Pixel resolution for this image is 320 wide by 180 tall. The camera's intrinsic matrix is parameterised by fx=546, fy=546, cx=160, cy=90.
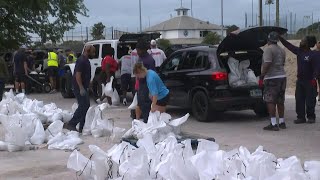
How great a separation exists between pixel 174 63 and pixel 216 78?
177 cm

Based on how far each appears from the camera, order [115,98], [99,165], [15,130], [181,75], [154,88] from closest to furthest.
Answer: [99,165], [154,88], [15,130], [181,75], [115,98]

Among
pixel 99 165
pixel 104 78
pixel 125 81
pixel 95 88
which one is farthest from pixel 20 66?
pixel 99 165

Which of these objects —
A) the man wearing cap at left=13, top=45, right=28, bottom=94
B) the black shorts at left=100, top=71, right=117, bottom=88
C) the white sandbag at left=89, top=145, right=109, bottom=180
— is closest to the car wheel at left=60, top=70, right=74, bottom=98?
the man wearing cap at left=13, top=45, right=28, bottom=94

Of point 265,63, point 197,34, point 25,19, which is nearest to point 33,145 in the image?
point 265,63

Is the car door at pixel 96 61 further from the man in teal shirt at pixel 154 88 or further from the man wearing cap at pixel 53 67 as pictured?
the man in teal shirt at pixel 154 88

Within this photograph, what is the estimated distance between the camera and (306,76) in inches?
429

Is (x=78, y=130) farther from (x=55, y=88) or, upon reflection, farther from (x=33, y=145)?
(x=55, y=88)

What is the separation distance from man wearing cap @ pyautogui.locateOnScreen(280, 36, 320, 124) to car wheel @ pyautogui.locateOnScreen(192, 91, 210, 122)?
1838 mm

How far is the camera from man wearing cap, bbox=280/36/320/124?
10.8 m

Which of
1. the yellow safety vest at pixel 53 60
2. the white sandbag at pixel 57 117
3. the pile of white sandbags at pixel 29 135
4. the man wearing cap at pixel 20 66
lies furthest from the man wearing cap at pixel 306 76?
the yellow safety vest at pixel 53 60

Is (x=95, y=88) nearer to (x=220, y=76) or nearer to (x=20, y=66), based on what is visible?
(x=20, y=66)

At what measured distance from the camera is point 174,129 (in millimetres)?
8508

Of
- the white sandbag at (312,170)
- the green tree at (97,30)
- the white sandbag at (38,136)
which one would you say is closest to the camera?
the white sandbag at (312,170)

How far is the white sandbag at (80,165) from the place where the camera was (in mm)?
6242
